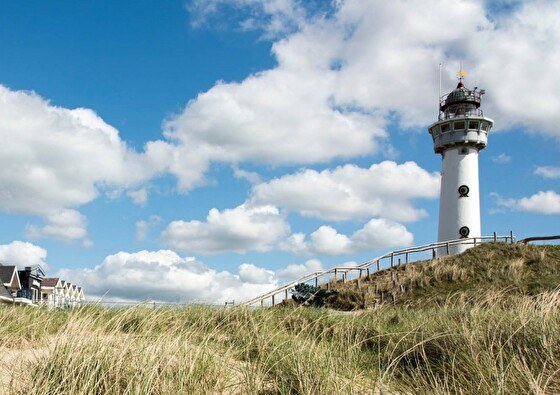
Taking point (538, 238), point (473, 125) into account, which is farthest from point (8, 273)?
point (538, 238)

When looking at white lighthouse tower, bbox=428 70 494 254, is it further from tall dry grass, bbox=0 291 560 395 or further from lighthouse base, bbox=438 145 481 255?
tall dry grass, bbox=0 291 560 395

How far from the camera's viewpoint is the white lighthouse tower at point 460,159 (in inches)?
Result: 1420

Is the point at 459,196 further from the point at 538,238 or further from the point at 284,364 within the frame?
the point at 284,364

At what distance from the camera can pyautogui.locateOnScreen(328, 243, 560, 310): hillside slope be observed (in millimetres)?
24438

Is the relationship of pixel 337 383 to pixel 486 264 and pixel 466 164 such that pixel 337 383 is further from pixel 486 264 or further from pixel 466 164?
pixel 466 164

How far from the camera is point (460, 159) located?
3741 centimetres

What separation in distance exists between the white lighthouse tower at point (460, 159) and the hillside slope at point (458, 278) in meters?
6.12

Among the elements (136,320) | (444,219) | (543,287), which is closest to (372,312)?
(136,320)

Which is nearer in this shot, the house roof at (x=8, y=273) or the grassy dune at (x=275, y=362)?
the grassy dune at (x=275, y=362)

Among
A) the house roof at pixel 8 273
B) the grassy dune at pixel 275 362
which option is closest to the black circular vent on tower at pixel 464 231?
the grassy dune at pixel 275 362

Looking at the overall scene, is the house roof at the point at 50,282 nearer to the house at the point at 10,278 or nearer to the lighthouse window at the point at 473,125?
the house at the point at 10,278

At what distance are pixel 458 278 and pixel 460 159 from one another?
13431mm

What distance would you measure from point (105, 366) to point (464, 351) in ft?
13.8

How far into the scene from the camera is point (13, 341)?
7.75 metres
